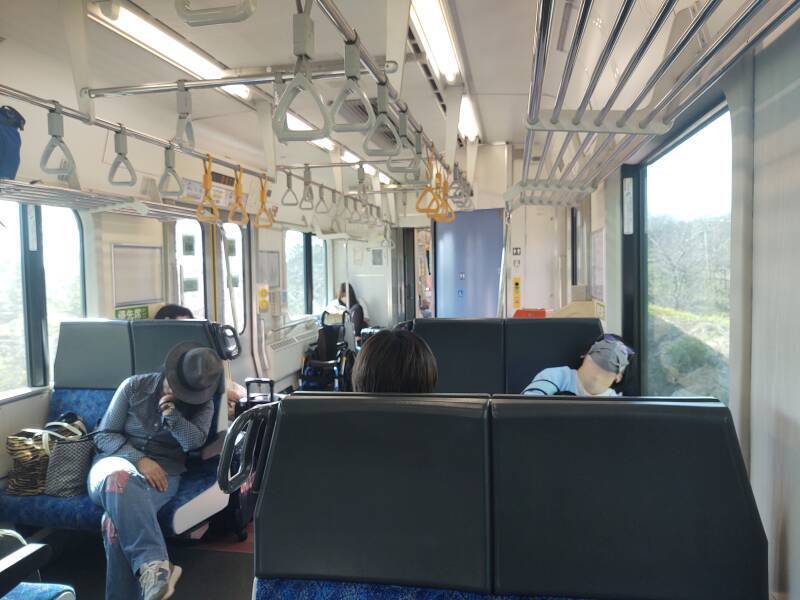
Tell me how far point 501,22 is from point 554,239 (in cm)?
348

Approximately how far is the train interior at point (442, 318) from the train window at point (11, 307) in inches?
0.8

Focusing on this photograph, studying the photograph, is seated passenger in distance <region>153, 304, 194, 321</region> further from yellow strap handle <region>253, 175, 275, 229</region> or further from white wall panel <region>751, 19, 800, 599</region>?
white wall panel <region>751, 19, 800, 599</region>

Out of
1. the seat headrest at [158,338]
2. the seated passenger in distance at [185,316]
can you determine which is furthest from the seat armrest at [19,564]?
the seated passenger in distance at [185,316]

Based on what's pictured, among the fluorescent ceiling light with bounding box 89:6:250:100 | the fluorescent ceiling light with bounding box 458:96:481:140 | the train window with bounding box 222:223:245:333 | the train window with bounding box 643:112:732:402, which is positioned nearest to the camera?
the train window with bounding box 643:112:732:402

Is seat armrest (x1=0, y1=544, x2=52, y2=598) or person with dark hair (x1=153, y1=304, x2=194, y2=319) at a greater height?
person with dark hair (x1=153, y1=304, x2=194, y2=319)

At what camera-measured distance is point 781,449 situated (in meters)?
1.47

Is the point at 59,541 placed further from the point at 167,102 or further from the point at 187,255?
the point at 167,102

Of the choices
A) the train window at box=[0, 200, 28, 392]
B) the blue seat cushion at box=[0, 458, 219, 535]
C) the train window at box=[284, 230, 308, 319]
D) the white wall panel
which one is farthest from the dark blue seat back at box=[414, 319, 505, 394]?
the train window at box=[284, 230, 308, 319]

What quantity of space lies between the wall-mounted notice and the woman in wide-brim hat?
4.45 ft

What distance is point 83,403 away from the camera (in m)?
3.38

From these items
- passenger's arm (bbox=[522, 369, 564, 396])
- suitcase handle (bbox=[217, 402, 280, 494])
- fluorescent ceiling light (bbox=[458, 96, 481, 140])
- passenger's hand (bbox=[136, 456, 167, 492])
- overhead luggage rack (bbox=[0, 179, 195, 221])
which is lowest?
passenger's hand (bbox=[136, 456, 167, 492])

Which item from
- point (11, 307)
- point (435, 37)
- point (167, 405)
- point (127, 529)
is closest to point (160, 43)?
point (435, 37)

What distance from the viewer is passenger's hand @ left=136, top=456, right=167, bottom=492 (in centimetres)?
278

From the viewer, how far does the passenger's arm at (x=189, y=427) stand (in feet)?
9.55
